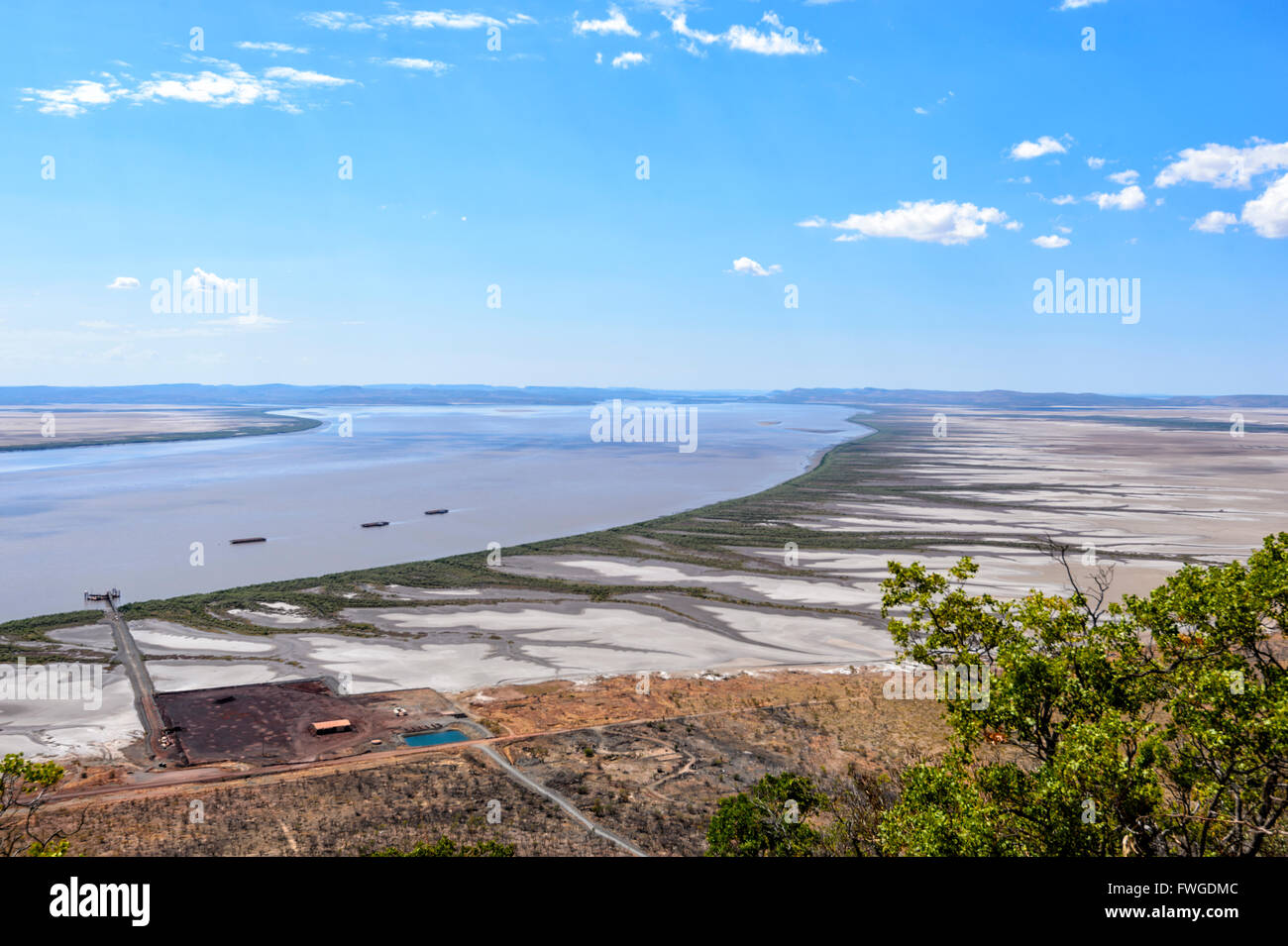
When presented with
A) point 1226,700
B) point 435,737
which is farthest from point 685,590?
point 1226,700

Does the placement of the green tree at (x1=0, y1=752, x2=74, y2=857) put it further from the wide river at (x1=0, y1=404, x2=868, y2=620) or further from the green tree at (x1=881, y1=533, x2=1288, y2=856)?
the wide river at (x1=0, y1=404, x2=868, y2=620)

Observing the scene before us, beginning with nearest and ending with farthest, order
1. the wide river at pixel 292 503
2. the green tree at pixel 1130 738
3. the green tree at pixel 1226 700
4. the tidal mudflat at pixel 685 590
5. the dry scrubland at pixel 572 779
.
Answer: the green tree at pixel 1226 700 < the green tree at pixel 1130 738 < the dry scrubland at pixel 572 779 < the tidal mudflat at pixel 685 590 < the wide river at pixel 292 503

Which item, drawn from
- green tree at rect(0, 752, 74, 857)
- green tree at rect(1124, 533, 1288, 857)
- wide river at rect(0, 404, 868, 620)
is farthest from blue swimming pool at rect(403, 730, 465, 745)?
wide river at rect(0, 404, 868, 620)

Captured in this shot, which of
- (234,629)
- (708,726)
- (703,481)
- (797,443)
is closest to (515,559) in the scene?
(234,629)

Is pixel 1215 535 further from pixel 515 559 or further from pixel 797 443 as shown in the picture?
pixel 797 443

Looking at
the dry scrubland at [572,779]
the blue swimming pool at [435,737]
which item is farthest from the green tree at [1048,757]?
the blue swimming pool at [435,737]

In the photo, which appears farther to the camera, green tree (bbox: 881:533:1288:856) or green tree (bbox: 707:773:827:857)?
green tree (bbox: 707:773:827:857)

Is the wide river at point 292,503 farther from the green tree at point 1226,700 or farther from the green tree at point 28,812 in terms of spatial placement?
the green tree at point 1226,700
